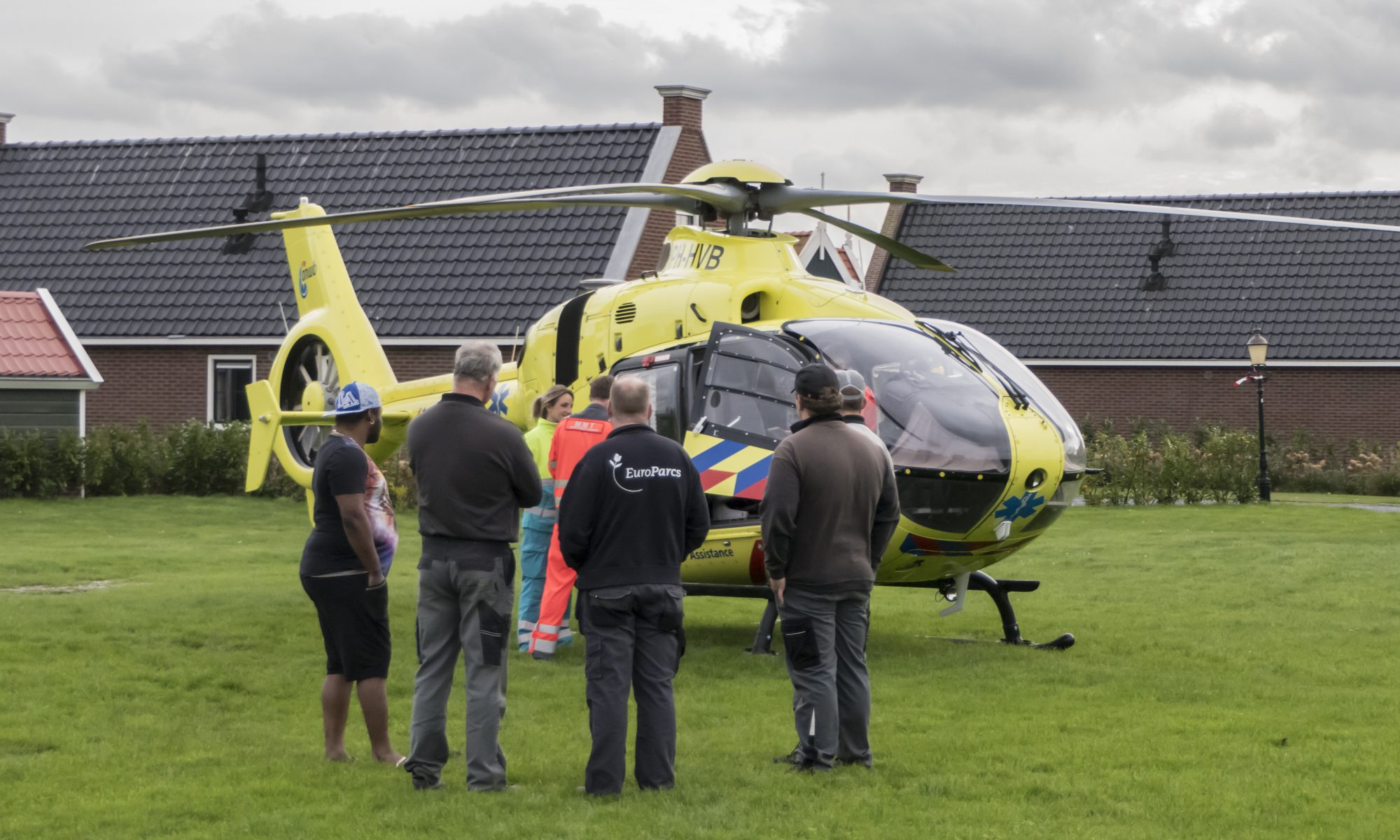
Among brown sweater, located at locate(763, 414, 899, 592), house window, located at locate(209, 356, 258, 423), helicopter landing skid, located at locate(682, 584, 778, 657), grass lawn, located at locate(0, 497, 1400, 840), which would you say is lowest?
grass lawn, located at locate(0, 497, 1400, 840)

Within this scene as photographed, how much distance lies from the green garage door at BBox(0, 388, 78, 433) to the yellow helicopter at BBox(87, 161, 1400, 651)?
12.2 metres

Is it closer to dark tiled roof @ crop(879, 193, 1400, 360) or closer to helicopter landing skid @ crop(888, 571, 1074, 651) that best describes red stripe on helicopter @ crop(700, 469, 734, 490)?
helicopter landing skid @ crop(888, 571, 1074, 651)

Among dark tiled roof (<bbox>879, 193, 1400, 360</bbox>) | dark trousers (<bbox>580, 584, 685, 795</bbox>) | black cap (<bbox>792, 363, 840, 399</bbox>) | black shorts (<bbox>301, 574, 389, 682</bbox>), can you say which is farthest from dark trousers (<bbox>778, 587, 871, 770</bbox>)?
dark tiled roof (<bbox>879, 193, 1400, 360</bbox>)

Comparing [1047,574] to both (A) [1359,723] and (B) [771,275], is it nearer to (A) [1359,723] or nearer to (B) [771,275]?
(B) [771,275]

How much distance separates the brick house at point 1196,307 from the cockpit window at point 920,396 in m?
23.5

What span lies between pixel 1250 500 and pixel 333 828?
22489 millimetres

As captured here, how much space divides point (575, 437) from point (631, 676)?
10.9ft

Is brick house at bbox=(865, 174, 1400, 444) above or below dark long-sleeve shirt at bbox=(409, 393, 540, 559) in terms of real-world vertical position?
above

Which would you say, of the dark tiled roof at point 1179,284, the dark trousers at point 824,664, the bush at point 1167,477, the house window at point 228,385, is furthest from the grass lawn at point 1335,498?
the dark trousers at point 824,664

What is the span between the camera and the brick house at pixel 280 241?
28.1 meters

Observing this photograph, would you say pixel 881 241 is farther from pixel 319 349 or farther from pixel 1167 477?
pixel 1167 477

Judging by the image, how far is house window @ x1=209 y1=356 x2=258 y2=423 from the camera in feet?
94.1

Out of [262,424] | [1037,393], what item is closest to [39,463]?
[262,424]

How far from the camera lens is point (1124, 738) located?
8.23 m
